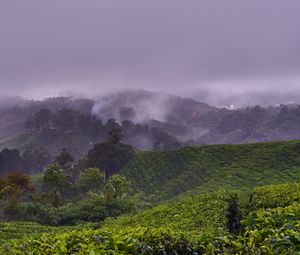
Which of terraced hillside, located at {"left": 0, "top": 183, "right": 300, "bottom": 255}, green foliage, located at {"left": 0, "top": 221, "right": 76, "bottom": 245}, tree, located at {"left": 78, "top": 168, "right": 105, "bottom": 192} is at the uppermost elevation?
terraced hillside, located at {"left": 0, "top": 183, "right": 300, "bottom": 255}

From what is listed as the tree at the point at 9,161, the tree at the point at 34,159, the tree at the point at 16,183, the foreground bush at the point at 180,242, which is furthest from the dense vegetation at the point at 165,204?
the tree at the point at 34,159

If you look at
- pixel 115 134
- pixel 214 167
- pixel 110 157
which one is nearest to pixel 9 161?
pixel 115 134

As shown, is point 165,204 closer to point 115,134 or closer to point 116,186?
point 116,186

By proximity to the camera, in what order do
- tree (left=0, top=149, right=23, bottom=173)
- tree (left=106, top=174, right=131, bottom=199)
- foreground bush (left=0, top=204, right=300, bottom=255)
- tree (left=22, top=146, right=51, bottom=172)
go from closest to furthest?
foreground bush (left=0, top=204, right=300, bottom=255) → tree (left=106, top=174, right=131, bottom=199) → tree (left=0, top=149, right=23, bottom=173) → tree (left=22, top=146, right=51, bottom=172)

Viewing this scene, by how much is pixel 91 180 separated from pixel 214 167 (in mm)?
16626

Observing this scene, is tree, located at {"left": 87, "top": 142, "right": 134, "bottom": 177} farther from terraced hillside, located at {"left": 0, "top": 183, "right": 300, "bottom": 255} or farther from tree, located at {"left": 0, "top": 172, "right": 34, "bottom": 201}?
terraced hillside, located at {"left": 0, "top": 183, "right": 300, "bottom": 255}

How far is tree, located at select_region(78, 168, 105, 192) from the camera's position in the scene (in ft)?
163

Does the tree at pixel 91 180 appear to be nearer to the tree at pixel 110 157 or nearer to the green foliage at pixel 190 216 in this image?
the tree at pixel 110 157

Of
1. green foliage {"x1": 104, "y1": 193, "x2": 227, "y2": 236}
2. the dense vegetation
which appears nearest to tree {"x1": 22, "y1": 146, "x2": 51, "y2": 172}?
the dense vegetation

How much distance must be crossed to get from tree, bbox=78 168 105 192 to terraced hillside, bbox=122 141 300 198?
24.4ft

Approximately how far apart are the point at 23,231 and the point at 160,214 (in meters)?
10.5

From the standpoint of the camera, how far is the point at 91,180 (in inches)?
1980

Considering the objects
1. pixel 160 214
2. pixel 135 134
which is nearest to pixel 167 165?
pixel 160 214

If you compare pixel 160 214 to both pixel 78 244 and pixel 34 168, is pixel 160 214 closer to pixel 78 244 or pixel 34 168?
pixel 78 244
